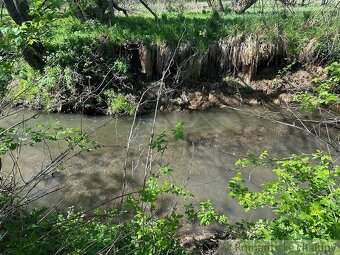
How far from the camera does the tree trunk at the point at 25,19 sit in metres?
7.25

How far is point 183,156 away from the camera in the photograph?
601 centimetres

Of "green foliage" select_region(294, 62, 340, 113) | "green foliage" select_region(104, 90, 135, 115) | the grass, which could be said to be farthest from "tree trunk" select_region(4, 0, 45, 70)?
"green foliage" select_region(294, 62, 340, 113)

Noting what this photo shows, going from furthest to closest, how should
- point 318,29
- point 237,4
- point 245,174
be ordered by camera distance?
point 237,4 < point 318,29 < point 245,174

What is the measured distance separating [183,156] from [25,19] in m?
5.19

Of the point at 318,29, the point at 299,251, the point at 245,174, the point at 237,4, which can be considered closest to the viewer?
the point at 299,251

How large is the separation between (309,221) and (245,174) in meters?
3.33

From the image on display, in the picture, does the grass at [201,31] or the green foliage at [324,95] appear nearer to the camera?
the green foliage at [324,95]

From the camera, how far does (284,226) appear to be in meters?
2.38

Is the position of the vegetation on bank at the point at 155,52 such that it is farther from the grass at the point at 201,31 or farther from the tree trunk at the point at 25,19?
the tree trunk at the point at 25,19

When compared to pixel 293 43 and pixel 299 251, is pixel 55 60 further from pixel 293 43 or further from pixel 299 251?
pixel 299 251

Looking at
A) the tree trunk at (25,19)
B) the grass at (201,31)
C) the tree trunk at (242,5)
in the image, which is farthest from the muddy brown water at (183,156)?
the tree trunk at (242,5)

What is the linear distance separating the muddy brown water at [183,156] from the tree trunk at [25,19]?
1.36m

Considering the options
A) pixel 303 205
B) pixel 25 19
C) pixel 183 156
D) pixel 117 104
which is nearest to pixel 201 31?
pixel 117 104

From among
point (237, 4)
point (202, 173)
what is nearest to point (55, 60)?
point (202, 173)
